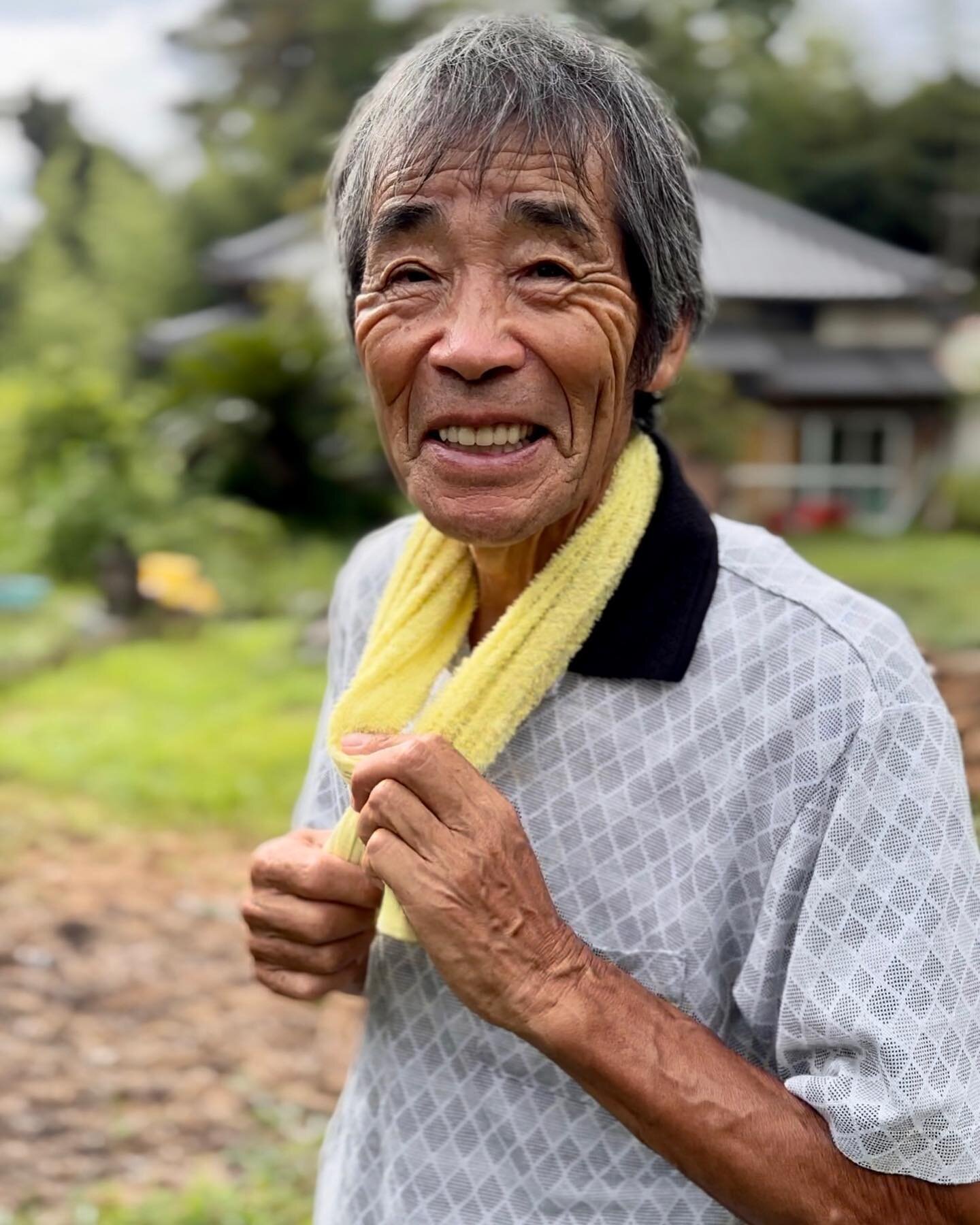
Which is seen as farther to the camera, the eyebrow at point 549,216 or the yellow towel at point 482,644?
the yellow towel at point 482,644

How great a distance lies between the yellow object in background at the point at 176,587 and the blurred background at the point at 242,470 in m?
0.03

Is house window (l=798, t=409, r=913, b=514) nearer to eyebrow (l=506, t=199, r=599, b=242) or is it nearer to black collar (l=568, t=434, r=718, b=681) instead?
black collar (l=568, t=434, r=718, b=681)

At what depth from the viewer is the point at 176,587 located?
968 cm

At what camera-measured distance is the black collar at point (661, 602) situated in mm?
1325

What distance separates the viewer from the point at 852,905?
1.16 metres

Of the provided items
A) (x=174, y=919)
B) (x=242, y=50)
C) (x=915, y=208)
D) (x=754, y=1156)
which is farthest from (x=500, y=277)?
(x=242, y=50)

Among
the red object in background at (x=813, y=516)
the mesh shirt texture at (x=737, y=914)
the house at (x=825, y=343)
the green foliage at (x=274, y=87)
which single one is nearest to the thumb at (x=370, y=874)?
the mesh shirt texture at (x=737, y=914)

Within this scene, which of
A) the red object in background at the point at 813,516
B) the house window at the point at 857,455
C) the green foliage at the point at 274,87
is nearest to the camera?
the red object in background at the point at 813,516

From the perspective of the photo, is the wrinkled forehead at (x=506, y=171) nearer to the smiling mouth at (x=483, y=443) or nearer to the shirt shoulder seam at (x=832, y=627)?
the smiling mouth at (x=483, y=443)

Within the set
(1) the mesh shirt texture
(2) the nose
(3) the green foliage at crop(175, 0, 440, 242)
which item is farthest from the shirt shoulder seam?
(3) the green foliage at crop(175, 0, 440, 242)

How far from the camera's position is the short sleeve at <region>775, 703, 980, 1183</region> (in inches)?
44.1

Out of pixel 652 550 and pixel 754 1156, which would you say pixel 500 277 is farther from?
pixel 754 1156

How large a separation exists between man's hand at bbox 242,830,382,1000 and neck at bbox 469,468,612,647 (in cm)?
33

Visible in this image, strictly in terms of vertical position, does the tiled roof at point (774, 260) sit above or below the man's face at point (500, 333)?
below
